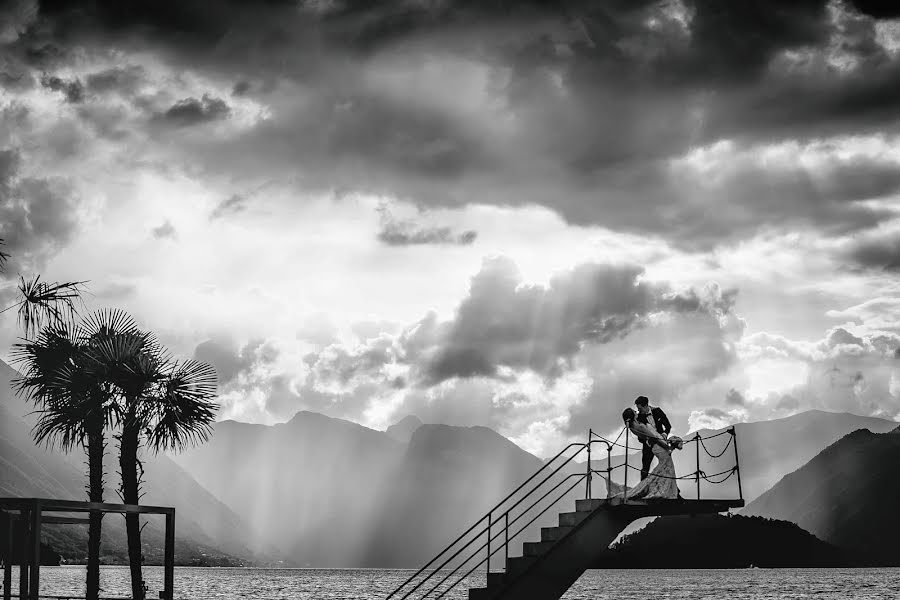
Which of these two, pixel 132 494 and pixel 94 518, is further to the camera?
pixel 132 494

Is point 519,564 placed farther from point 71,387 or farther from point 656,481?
point 71,387

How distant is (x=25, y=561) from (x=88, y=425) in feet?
34.2

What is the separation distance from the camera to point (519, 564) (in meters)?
19.2

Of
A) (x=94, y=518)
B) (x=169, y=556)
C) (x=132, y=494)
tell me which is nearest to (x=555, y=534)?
(x=169, y=556)

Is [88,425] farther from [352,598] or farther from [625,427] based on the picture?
[352,598]

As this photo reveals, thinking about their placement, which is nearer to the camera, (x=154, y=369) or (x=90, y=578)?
(x=90, y=578)

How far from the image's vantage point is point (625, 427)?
20344mm

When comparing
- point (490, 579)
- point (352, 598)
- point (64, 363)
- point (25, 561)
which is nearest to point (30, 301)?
point (25, 561)

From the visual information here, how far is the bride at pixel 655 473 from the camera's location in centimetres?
2009

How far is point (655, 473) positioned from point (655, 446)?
0.55 metres

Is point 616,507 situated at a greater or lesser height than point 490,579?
greater

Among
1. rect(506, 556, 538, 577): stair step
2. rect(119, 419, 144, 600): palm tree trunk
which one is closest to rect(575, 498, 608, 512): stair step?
rect(506, 556, 538, 577): stair step

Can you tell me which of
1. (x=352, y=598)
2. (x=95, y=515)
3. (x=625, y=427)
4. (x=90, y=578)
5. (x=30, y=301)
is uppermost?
(x=30, y=301)

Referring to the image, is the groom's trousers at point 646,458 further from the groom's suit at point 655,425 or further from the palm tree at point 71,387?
the palm tree at point 71,387
